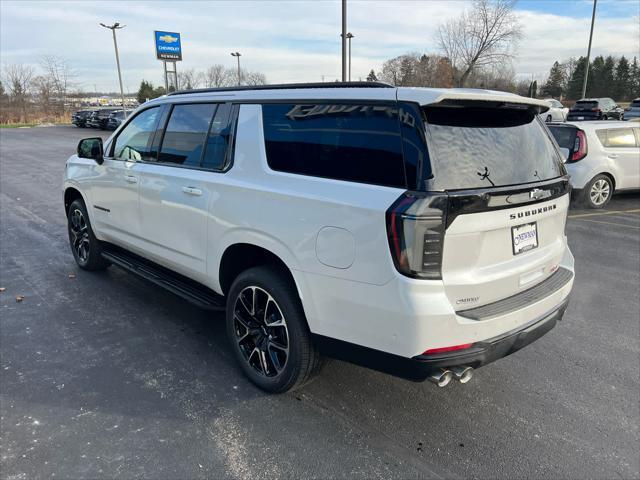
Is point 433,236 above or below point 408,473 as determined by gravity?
above

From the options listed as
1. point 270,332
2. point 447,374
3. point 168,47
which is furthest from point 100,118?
point 447,374

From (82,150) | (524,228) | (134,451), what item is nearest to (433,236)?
(524,228)

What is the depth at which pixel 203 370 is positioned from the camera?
346 centimetres

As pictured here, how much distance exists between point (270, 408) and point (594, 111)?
3273 centimetres

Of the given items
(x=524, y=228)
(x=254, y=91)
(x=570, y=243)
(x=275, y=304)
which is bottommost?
(x=570, y=243)

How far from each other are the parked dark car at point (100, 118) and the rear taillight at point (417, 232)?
35.1 m

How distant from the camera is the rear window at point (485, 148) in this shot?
2.41 metres

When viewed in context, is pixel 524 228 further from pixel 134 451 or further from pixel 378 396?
pixel 134 451

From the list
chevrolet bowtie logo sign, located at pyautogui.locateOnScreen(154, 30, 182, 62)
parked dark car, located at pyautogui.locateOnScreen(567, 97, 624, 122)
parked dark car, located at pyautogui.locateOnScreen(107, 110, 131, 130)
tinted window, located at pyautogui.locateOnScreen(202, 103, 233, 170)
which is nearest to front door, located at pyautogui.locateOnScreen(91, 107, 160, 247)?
tinted window, located at pyautogui.locateOnScreen(202, 103, 233, 170)

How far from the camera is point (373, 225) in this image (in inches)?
93.4

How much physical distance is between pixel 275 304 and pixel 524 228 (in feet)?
4.98

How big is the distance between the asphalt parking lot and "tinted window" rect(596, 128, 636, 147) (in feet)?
19.5

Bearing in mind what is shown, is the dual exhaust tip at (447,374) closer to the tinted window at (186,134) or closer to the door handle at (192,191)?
the door handle at (192,191)

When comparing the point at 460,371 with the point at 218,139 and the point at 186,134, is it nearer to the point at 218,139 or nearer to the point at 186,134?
the point at 218,139
